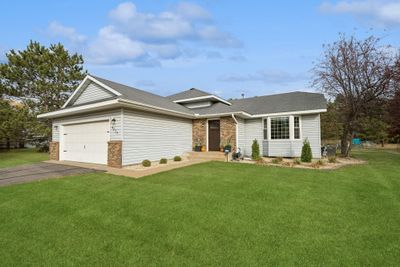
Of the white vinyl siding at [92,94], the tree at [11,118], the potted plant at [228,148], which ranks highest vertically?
the white vinyl siding at [92,94]

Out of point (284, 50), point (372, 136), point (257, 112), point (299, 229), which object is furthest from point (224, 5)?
point (372, 136)

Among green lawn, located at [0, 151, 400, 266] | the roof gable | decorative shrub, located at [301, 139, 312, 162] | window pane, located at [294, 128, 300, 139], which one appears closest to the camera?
green lawn, located at [0, 151, 400, 266]

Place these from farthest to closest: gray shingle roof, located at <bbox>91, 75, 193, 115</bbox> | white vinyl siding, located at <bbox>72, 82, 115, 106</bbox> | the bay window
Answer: the bay window
white vinyl siding, located at <bbox>72, 82, 115, 106</bbox>
gray shingle roof, located at <bbox>91, 75, 193, 115</bbox>

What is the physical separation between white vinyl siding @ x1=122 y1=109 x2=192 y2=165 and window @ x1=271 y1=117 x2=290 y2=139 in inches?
218

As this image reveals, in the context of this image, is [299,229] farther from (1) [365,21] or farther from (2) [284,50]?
(1) [365,21]

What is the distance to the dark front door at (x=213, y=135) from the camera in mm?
13844

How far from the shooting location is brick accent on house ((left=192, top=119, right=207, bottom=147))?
14258mm

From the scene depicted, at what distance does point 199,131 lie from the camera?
1453 centimetres

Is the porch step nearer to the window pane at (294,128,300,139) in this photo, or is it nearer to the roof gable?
the window pane at (294,128,300,139)

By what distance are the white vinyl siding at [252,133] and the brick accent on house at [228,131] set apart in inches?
67.5

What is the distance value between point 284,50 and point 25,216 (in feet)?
48.4

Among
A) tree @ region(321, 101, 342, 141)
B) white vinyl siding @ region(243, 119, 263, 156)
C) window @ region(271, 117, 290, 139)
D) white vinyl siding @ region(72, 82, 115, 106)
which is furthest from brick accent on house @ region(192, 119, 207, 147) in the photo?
tree @ region(321, 101, 342, 141)

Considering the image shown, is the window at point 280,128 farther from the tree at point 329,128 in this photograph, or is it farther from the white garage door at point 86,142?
the tree at point 329,128

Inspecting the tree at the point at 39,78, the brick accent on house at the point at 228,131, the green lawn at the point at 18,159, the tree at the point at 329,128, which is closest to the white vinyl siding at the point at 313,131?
the brick accent on house at the point at 228,131
